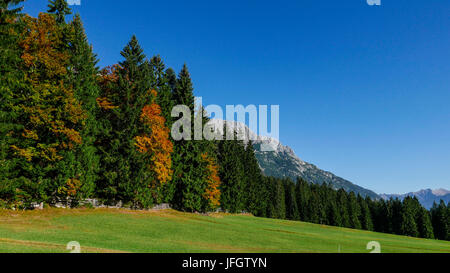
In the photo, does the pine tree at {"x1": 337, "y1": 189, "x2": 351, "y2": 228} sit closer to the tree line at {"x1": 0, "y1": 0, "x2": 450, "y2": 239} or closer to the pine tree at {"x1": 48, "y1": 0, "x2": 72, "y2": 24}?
the tree line at {"x1": 0, "y1": 0, "x2": 450, "y2": 239}

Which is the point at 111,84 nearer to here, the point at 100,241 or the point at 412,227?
the point at 100,241

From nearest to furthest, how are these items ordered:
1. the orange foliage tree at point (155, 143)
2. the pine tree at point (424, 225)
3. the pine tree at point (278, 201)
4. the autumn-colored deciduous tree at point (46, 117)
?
1. the autumn-colored deciduous tree at point (46, 117)
2. the orange foliage tree at point (155, 143)
3. the pine tree at point (424, 225)
4. the pine tree at point (278, 201)

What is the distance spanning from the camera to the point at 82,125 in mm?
33344

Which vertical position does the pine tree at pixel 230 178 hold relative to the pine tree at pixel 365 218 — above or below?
above

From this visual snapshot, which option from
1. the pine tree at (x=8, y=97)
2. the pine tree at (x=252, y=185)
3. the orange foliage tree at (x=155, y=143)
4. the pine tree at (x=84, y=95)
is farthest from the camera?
the pine tree at (x=252, y=185)

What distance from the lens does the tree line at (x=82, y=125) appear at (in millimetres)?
27125

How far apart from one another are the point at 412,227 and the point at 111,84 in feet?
364

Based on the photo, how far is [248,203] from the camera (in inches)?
3381

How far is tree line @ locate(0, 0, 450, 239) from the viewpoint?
27125 millimetres

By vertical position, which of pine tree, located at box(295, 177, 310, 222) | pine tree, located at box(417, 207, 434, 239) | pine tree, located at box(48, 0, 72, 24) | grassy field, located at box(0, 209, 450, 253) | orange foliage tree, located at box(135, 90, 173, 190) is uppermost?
pine tree, located at box(48, 0, 72, 24)

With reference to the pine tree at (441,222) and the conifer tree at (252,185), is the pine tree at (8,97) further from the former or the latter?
the pine tree at (441,222)

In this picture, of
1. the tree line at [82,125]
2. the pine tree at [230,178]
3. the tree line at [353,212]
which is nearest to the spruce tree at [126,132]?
the tree line at [82,125]

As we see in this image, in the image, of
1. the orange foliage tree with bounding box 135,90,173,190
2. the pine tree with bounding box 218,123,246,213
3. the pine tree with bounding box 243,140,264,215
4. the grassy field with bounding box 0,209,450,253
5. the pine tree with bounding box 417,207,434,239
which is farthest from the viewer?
the pine tree with bounding box 417,207,434,239

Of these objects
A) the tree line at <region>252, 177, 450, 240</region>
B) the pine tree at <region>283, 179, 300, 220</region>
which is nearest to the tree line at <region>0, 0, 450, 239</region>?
the tree line at <region>252, 177, 450, 240</region>
